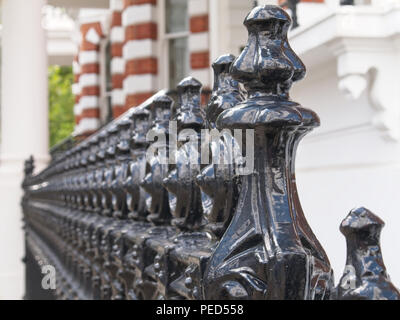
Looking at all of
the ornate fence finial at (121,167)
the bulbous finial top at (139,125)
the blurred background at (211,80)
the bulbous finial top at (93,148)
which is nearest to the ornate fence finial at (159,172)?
the bulbous finial top at (139,125)

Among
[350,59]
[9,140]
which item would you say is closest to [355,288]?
[350,59]

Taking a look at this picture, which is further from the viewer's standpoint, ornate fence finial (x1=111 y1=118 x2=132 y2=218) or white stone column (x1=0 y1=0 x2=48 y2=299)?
white stone column (x1=0 y1=0 x2=48 y2=299)

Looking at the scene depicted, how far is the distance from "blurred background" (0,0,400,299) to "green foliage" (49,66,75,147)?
11.0 m

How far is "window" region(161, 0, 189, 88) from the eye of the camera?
7.41 m

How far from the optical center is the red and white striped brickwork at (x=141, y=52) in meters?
7.40

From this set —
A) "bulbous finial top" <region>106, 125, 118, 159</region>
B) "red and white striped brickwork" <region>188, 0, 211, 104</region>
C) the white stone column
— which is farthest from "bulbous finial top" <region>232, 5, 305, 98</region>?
"red and white striped brickwork" <region>188, 0, 211, 104</region>

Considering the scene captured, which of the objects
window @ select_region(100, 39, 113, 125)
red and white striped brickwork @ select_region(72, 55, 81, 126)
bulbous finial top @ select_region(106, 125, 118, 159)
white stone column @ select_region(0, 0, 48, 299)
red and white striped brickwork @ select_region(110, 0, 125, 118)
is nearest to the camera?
bulbous finial top @ select_region(106, 125, 118, 159)

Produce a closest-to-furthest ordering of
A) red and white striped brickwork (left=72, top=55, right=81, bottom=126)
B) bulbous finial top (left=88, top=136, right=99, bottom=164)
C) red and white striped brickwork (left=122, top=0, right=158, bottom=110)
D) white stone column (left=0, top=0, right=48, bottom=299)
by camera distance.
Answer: bulbous finial top (left=88, top=136, right=99, bottom=164)
white stone column (left=0, top=0, right=48, bottom=299)
red and white striped brickwork (left=122, top=0, right=158, bottom=110)
red and white striped brickwork (left=72, top=55, right=81, bottom=126)

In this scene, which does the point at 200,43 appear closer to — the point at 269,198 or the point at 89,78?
the point at 89,78

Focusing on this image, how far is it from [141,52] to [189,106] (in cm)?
678

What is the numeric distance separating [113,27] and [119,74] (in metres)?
0.84

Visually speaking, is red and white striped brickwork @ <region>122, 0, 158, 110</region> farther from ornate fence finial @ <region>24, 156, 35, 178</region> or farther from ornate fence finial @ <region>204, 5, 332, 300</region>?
ornate fence finial @ <region>204, 5, 332, 300</region>

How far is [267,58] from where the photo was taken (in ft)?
1.74
